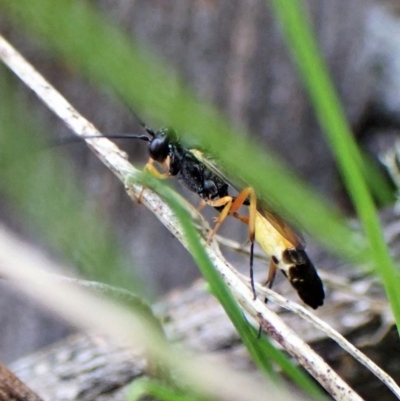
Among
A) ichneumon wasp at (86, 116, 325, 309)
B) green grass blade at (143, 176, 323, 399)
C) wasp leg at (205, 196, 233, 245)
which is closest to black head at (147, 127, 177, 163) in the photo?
ichneumon wasp at (86, 116, 325, 309)

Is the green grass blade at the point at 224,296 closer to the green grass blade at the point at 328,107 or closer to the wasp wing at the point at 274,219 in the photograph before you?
the green grass blade at the point at 328,107

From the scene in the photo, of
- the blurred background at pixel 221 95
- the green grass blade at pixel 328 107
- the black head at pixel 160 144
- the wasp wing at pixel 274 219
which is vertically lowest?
the green grass blade at pixel 328 107

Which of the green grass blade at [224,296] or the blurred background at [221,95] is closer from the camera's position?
the green grass blade at [224,296]

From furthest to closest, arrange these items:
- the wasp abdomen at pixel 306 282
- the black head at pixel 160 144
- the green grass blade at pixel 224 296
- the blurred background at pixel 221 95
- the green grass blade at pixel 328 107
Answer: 1. the blurred background at pixel 221 95
2. the black head at pixel 160 144
3. the wasp abdomen at pixel 306 282
4. the green grass blade at pixel 224 296
5. the green grass blade at pixel 328 107

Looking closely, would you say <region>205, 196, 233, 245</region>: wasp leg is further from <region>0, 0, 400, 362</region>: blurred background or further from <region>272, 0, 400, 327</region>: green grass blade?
<region>272, 0, 400, 327</region>: green grass blade

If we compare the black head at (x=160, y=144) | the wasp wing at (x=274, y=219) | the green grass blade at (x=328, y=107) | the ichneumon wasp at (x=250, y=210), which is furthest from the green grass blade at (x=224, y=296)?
the black head at (x=160, y=144)

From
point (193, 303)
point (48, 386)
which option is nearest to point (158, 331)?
point (48, 386)

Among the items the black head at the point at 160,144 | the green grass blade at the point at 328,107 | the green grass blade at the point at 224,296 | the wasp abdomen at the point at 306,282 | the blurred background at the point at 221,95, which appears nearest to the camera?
the green grass blade at the point at 328,107
